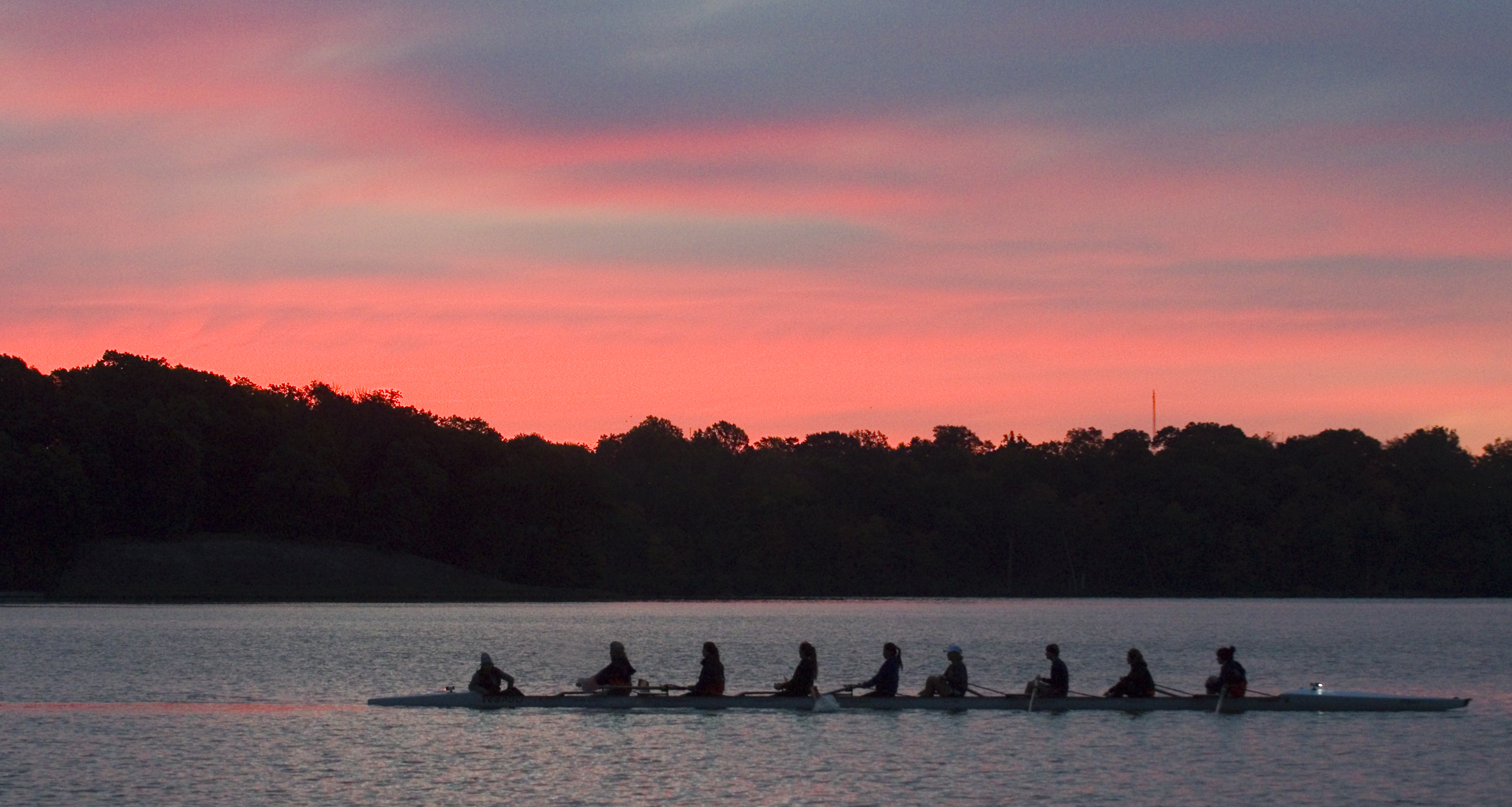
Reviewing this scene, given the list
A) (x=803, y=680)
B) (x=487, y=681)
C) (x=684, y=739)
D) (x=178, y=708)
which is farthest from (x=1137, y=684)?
(x=178, y=708)

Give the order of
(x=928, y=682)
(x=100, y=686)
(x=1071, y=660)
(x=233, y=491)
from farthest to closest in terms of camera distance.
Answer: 1. (x=233, y=491)
2. (x=1071, y=660)
3. (x=100, y=686)
4. (x=928, y=682)

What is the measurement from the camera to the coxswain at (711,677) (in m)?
38.7

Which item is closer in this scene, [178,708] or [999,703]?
[999,703]

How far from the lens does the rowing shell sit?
126 feet

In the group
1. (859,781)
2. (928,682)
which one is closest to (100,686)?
(928,682)

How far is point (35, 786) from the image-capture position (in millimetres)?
28109

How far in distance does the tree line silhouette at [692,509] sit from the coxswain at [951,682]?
337ft

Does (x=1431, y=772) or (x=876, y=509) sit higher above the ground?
(x=876, y=509)

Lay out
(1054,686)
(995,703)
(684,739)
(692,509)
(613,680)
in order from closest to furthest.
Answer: (684,739) → (1054,686) → (995,703) → (613,680) → (692,509)

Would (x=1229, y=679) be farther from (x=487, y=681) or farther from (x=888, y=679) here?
(x=487, y=681)

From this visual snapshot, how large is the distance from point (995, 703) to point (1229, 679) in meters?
5.13

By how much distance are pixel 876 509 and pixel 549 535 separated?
5315 centimetres

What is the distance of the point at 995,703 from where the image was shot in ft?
127

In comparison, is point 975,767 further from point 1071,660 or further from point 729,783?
point 1071,660
